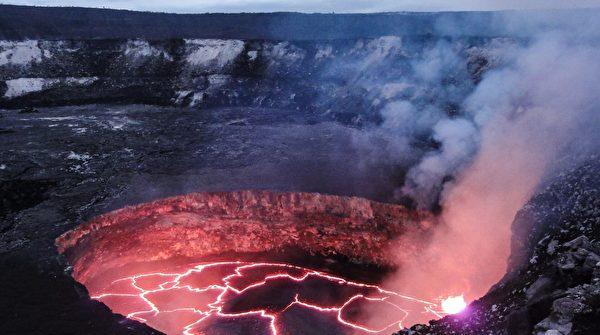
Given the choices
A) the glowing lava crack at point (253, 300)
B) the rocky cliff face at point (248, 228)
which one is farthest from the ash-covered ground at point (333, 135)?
the glowing lava crack at point (253, 300)

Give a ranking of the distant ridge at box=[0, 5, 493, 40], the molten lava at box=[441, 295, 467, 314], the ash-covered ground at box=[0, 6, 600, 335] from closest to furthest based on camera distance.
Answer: the ash-covered ground at box=[0, 6, 600, 335], the molten lava at box=[441, 295, 467, 314], the distant ridge at box=[0, 5, 493, 40]

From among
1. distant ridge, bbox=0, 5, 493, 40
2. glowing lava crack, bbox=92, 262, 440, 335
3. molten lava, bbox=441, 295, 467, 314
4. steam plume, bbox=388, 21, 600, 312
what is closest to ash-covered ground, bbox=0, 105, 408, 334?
steam plume, bbox=388, 21, 600, 312

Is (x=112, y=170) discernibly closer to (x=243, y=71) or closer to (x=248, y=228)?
(x=248, y=228)

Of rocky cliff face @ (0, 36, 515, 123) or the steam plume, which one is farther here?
rocky cliff face @ (0, 36, 515, 123)

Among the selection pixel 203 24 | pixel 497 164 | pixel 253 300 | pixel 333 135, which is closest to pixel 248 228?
pixel 253 300

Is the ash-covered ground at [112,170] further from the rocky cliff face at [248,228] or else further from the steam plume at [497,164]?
the steam plume at [497,164]

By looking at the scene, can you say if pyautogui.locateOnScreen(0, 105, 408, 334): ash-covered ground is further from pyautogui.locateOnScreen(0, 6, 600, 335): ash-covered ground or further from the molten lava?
the molten lava

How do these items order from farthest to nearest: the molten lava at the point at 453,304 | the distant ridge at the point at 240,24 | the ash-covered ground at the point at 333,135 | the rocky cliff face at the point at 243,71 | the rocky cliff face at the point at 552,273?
1. the distant ridge at the point at 240,24
2. the rocky cliff face at the point at 243,71
3. the molten lava at the point at 453,304
4. the ash-covered ground at the point at 333,135
5. the rocky cliff face at the point at 552,273
